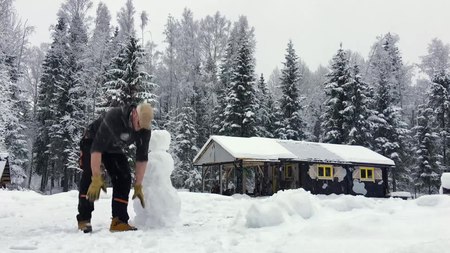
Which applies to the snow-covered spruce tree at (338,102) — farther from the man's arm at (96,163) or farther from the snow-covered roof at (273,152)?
the man's arm at (96,163)

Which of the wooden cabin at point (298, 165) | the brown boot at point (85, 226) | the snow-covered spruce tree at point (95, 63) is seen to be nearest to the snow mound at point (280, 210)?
the brown boot at point (85, 226)

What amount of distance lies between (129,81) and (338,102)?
63.3 ft

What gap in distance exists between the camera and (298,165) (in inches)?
1029

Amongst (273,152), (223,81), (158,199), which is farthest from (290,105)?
(158,199)

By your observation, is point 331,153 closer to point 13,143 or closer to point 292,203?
point 292,203

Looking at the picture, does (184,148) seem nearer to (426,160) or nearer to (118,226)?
(426,160)

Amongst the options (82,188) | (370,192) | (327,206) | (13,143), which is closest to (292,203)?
(327,206)

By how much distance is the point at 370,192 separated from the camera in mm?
28250

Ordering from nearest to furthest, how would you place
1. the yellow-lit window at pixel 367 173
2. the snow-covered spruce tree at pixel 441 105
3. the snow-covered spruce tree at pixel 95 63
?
the yellow-lit window at pixel 367 173
the snow-covered spruce tree at pixel 95 63
the snow-covered spruce tree at pixel 441 105

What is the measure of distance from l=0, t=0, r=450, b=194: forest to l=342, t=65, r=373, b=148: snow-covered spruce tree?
0.11 metres

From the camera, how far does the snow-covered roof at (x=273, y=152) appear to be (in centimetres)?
2444

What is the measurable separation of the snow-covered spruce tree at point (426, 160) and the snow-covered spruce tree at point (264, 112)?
1428 centimetres

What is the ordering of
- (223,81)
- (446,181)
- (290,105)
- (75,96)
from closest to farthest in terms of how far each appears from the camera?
(446,181) → (75,96) → (290,105) → (223,81)

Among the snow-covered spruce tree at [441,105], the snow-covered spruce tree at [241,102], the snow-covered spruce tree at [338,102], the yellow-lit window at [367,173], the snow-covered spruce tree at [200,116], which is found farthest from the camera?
the snow-covered spruce tree at [200,116]
